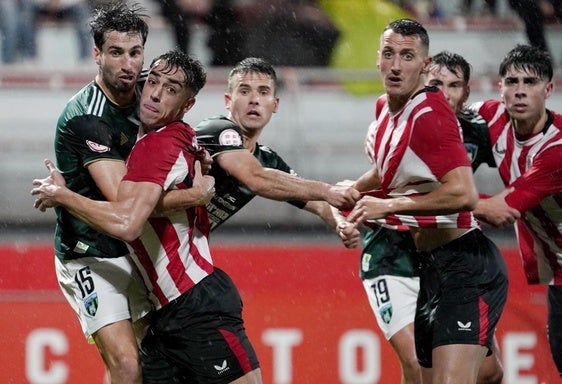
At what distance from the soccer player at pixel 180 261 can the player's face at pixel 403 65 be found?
35.7 inches

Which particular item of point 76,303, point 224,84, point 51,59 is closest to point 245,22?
point 224,84

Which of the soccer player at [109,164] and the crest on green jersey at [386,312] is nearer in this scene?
the soccer player at [109,164]

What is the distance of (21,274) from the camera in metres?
7.48

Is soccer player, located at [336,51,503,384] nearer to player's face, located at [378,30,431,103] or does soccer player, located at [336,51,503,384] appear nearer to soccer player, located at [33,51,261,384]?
player's face, located at [378,30,431,103]

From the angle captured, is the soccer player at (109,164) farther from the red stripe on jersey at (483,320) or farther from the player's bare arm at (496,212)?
the player's bare arm at (496,212)

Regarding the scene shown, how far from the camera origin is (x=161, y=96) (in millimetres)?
5039

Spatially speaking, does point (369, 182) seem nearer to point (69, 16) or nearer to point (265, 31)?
point (265, 31)

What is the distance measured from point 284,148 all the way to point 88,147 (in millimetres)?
3271

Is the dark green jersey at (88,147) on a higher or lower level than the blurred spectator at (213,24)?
lower

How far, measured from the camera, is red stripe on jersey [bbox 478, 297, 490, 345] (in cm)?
536

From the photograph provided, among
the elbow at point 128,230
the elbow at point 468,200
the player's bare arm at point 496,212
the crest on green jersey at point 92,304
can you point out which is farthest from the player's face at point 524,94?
the crest on green jersey at point 92,304

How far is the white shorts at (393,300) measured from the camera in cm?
626

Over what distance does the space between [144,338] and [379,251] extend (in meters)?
1.69

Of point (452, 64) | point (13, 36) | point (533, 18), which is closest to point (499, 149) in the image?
point (452, 64)
